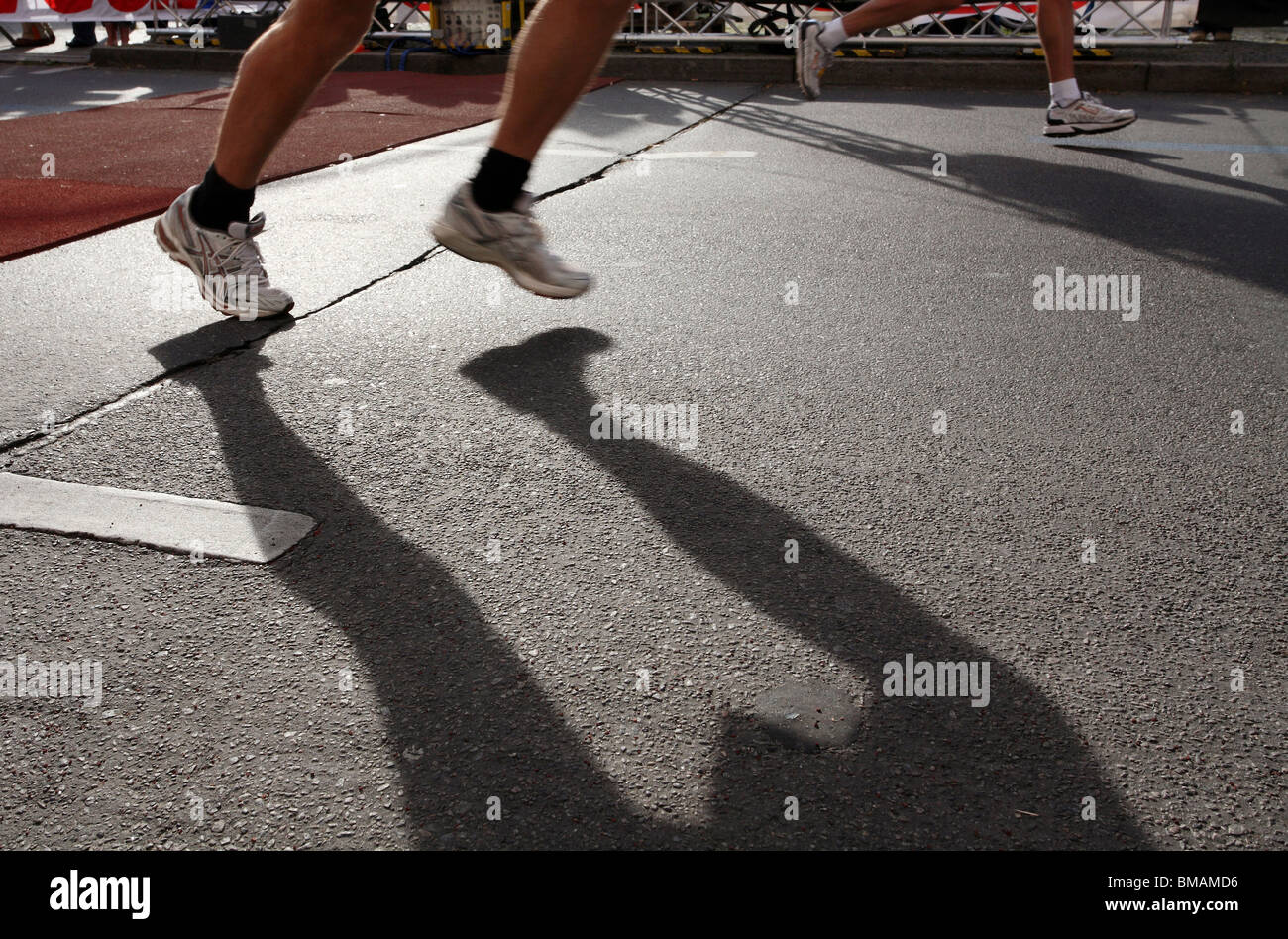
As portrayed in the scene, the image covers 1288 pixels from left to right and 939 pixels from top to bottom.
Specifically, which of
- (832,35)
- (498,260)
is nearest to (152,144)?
(832,35)

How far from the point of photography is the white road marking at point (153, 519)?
1989 millimetres

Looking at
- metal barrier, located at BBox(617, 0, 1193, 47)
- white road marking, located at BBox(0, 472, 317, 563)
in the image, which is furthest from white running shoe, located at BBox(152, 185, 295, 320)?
metal barrier, located at BBox(617, 0, 1193, 47)

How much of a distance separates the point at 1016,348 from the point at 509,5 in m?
9.78

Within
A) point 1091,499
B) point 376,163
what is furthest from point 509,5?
point 1091,499

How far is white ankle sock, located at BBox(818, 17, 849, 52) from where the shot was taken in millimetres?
7148

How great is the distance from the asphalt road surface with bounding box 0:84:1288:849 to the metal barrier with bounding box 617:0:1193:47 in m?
6.92

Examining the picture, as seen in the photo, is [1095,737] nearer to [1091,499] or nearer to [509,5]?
[1091,499]

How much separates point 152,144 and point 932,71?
622 cm

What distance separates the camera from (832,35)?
723 centimetres

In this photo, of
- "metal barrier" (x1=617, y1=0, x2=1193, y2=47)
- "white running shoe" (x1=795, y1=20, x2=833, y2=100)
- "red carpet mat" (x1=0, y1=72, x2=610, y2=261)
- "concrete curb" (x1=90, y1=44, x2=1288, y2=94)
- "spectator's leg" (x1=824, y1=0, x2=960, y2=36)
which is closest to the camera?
"red carpet mat" (x1=0, y1=72, x2=610, y2=261)

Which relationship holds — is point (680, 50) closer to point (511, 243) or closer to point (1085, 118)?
point (1085, 118)

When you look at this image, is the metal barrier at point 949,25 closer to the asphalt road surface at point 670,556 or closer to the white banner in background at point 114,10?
the white banner in background at point 114,10

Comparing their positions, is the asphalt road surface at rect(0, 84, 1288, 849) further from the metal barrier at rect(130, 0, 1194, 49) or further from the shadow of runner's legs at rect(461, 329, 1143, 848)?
the metal barrier at rect(130, 0, 1194, 49)
